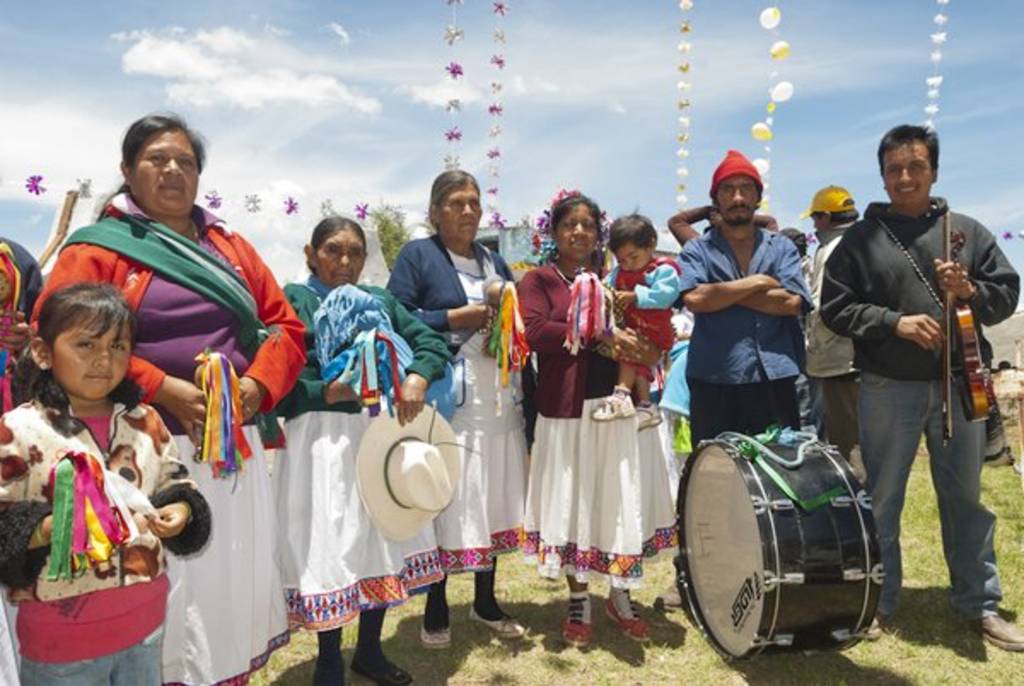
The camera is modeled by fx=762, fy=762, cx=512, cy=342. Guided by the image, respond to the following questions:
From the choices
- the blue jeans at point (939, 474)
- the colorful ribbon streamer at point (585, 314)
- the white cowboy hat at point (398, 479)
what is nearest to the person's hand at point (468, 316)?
the colorful ribbon streamer at point (585, 314)

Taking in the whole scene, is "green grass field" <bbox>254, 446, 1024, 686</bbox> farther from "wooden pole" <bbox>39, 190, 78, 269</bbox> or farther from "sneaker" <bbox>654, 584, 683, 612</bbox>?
"wooden pole" <bbox>39, 190, 78, 269</bbox>

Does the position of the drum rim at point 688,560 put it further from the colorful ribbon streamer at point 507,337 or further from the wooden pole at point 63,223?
the wooden pole at point 63,223

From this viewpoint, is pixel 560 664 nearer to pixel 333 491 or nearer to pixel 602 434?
pixel 602 434

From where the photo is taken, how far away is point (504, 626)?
4.27m

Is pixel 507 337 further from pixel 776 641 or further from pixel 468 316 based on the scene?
pixel 776 641

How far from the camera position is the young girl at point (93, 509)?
1983mm

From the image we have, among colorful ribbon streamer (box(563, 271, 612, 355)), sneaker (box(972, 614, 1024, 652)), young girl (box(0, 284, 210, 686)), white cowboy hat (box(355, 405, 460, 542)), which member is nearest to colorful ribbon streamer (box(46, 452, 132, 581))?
young girl (box(0, 284, 210, 686))

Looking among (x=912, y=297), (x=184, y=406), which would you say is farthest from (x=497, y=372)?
(x=912, y=297)

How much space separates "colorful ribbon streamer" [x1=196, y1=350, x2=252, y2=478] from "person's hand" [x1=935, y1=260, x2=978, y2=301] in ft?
10.9

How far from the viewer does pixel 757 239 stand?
13.7 feet

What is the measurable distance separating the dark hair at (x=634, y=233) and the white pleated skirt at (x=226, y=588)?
2.37 meters

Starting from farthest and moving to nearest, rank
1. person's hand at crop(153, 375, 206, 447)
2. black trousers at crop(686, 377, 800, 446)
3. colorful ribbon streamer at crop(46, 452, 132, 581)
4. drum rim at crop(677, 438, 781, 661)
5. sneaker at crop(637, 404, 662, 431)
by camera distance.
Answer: sneaker at crop(637, 404, 662, 431)
black trousers at crop(686, 377, 800, 446)
drum rim at crop(677, 438, 781, 661)
person's hand at crop(153, 375, 206, 447)
colorful ribbon streamer at crop(46, 452, 132, 581)

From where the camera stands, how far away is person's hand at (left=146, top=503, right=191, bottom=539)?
2.16m

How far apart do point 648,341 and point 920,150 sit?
5.65 feet
